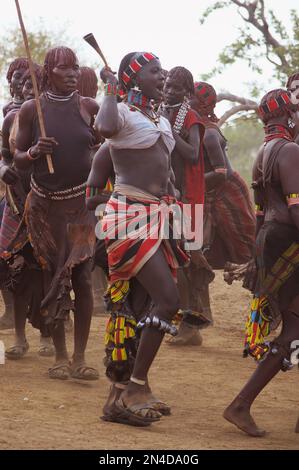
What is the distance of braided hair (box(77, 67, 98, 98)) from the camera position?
27.6ft

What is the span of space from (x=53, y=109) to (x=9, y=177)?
69 centimetres

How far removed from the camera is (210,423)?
6031mm

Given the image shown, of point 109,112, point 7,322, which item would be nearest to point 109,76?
point 109,112

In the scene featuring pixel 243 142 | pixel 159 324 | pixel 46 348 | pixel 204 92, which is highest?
pixel 204 92

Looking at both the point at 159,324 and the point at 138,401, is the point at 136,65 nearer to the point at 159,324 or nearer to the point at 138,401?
the point at 159,324

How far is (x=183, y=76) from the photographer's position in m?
8.12

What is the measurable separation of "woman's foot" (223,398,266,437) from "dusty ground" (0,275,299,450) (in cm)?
5

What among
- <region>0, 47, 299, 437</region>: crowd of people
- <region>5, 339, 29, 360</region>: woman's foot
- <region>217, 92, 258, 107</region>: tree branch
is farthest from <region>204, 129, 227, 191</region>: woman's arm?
<region>217, 92, 258, 107</region>: tree branch

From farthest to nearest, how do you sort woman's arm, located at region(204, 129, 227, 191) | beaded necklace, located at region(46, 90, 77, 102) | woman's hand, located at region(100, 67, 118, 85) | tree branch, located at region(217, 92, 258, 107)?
1. tree branch, located at region(217, 92, 258, 107)
2. woman's arm, located at region(204, 129, 227, 191)
3. beaded necklace, located at region(46, 90, 77, 102)
4. woman's hand, located at region(100, 67, 118, 85)

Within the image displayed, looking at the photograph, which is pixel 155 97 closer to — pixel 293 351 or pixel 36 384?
pixel 293 351

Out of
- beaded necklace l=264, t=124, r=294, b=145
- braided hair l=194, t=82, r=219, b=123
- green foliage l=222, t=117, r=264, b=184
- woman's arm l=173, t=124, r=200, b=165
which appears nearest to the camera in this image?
beaded necklace l=264, t=124, r=294, b=145

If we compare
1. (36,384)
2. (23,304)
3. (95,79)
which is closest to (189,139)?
(95,79)

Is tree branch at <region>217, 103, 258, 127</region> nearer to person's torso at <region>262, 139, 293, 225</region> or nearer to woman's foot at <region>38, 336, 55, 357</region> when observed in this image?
woman's foot at <region>38, 336, 55, 357</region>

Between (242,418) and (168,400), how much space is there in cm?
103
